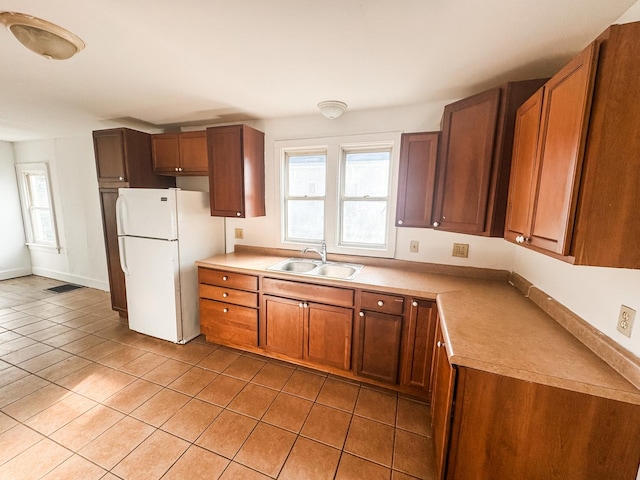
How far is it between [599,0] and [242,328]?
9.90ft

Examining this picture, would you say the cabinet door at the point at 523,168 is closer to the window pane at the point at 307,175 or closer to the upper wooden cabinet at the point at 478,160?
the upper wooden cabinet at the point at 478,160

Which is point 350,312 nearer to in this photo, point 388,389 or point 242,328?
point 388,389

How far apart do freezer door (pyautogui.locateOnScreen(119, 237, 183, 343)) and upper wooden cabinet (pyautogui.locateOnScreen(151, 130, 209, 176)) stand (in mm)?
855

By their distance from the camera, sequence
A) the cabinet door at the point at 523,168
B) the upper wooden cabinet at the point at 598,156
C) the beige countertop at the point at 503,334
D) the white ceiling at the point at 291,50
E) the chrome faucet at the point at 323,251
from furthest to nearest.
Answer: the chrome faucet at the point at 323,251, the cabinet door at the point at 523,168, the white ceiling at the point at 291,50, the beige countertop at the point at 503,334, the upper wooden cabinet at the point at 598,156

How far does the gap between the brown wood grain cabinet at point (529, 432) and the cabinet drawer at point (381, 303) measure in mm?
699

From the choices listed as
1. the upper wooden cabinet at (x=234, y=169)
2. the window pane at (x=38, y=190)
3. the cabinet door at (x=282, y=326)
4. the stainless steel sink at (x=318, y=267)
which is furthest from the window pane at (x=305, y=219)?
the window pane at (x=38, y=190)

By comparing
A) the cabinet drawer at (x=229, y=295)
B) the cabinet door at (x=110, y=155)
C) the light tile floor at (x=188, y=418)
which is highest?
the cabinet door at (x=110, y=155)

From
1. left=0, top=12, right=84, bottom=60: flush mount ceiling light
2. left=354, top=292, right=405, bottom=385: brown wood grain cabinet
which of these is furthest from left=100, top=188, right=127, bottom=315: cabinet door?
left=354, top=292, right=405, bottom=385: brown wood grain cabinet

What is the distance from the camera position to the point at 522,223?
135 cm

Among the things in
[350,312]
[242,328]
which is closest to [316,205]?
[350,312]

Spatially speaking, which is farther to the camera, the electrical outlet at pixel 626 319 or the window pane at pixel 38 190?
the window pane at pixel 38 190

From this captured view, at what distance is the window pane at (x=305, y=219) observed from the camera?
9.12 ft

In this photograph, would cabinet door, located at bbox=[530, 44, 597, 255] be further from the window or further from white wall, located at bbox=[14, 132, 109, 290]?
the window

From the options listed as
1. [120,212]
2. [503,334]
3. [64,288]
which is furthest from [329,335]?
[64,288]
